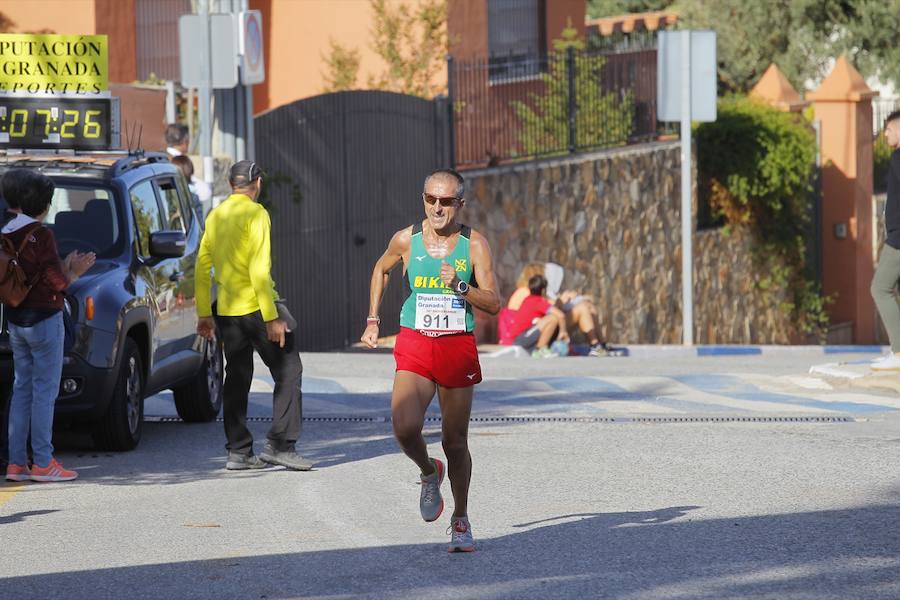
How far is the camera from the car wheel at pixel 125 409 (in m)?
10.8

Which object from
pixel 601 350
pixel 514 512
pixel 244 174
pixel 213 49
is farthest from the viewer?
pixel 601 350

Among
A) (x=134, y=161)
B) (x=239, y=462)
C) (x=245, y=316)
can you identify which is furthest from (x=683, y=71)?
(x=239, y=462)

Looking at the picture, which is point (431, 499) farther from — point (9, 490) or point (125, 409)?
point (125, 409)

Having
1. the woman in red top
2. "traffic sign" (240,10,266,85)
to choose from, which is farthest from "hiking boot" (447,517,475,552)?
"traffic sign" (240,10,266,85)

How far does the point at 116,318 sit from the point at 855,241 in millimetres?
20176

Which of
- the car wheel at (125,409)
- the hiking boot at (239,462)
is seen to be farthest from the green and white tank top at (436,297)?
the car wheel at (125,409)

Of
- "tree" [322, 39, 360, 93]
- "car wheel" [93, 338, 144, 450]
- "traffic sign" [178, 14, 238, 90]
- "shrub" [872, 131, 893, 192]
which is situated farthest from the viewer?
"shrub" [872, 131, 893, 192]

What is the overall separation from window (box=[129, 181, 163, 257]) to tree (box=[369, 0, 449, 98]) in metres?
14.2

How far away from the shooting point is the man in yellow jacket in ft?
33.2

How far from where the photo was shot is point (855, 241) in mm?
28703

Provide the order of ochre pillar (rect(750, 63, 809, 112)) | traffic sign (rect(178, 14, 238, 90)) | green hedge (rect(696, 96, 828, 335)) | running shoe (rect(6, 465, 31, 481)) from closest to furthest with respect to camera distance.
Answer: running shoe (rect(6, 465, 31, 481)), traffic sign (rect(178, 14, 238, 90)), green hedge (rect(696, 96, 828, 335)), ochre pillar (rect(750, 63, 809, 112))

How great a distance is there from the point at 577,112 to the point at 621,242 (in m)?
1.89

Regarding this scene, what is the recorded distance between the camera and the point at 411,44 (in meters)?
26.4

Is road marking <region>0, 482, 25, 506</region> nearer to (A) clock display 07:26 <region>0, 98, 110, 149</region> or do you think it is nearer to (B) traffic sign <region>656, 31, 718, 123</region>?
(A) clock display 07:26 <region>0, 98, 110, 149</region>
